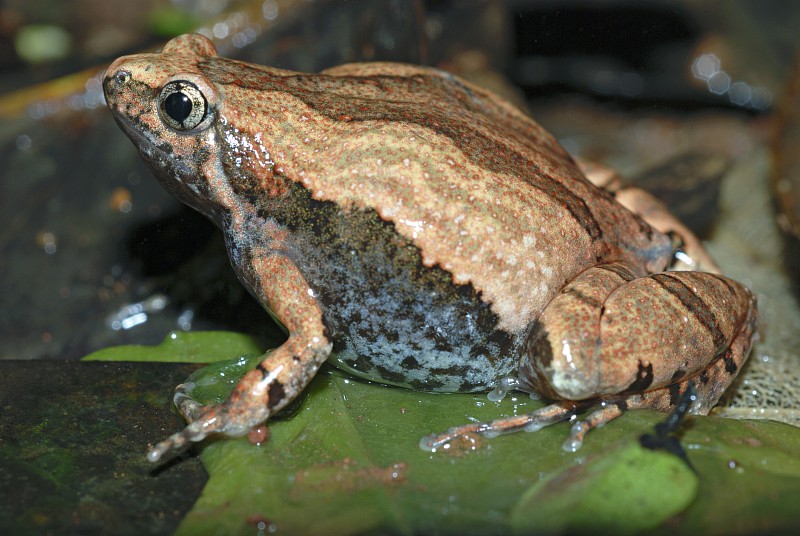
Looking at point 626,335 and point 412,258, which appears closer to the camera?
point 626,335

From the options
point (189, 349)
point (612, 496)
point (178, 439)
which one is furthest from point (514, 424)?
point (189, 349)

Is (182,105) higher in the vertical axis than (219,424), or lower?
higher

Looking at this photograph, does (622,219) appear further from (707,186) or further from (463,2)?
(463,2)

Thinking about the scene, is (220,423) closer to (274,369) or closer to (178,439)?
(178,439)

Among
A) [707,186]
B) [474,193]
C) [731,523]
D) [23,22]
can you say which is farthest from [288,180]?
[23,22]

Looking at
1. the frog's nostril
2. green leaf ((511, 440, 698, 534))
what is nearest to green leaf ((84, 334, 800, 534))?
green leaf ((511, 440, 698, 534))

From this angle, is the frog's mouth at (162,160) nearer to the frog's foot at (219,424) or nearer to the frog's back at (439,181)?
the frog's back at (439,181)
